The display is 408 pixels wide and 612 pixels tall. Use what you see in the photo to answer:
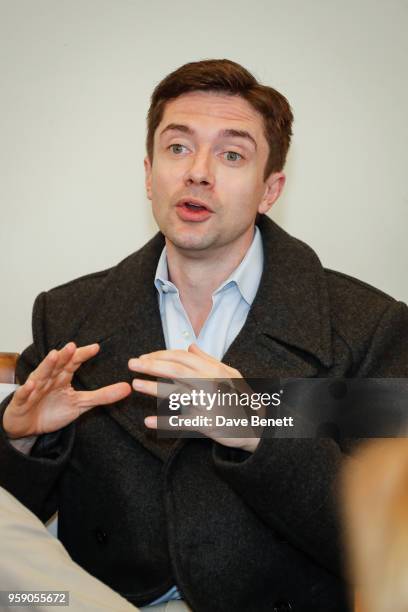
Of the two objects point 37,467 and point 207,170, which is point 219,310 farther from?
point 37,467

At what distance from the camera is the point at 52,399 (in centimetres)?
134

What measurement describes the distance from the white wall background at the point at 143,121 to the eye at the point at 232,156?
414 millimetres

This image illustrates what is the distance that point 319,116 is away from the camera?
195 cm

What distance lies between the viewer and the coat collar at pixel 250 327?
1445mm

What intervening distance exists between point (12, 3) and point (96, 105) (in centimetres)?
32

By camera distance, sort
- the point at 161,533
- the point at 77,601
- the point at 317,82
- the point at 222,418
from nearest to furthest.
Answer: the point at 77,601, the point at 222,418, the point at 161,533, the point at 317,82

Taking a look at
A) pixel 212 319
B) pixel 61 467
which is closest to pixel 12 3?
pixel 212 319

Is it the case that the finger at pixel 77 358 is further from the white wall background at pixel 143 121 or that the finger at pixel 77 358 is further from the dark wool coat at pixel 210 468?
the white wall background at pixel 143 121

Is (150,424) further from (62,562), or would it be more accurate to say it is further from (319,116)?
(319,116)

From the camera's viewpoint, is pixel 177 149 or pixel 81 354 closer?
pixel 81 354

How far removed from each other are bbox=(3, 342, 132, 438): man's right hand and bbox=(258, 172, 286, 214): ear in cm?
56

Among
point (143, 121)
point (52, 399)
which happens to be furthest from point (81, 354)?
point (143, 121)

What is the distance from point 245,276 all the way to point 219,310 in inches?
3.3

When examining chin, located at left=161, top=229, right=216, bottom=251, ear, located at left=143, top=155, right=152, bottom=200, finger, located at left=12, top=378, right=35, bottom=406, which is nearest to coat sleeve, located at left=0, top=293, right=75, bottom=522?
finger, located at left=12, top=378, right=35, bottom=406
